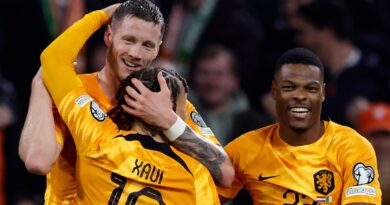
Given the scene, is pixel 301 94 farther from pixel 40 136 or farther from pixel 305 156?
pixel 40 136

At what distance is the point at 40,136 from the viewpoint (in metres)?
5.45

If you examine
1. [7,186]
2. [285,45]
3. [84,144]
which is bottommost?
[7,186]

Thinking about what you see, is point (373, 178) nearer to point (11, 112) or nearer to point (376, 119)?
point (376, 119)

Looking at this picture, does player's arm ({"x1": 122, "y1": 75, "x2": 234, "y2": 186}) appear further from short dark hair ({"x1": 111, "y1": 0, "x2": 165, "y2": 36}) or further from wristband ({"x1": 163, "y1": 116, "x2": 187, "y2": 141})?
short dark hair ({"x1": 111, "y1": 0, "x2": 165, "y2": 36})

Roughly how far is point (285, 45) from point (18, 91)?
6.28 ft

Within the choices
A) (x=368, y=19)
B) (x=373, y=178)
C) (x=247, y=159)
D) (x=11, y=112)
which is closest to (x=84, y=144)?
(x=247, y=159)

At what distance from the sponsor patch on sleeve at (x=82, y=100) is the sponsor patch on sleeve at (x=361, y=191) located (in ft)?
4.13

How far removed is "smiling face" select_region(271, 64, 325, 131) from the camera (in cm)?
563

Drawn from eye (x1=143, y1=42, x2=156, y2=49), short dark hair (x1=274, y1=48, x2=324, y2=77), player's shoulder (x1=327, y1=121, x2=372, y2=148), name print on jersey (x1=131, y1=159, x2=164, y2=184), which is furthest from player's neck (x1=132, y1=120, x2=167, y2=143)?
player's shoulder (x1=327, y1=121, x2=372, y2=148)

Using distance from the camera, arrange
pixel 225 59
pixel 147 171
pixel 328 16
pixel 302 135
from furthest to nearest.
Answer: pixel 328 16, pixel 225 59, pixel 302 135, pixel 147 171

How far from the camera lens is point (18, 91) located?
27.5 feet

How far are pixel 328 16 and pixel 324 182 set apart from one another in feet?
10.5

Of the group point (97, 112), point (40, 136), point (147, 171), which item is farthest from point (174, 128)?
point (40, 136)

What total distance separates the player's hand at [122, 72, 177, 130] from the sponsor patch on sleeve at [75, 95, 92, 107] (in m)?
0.20
